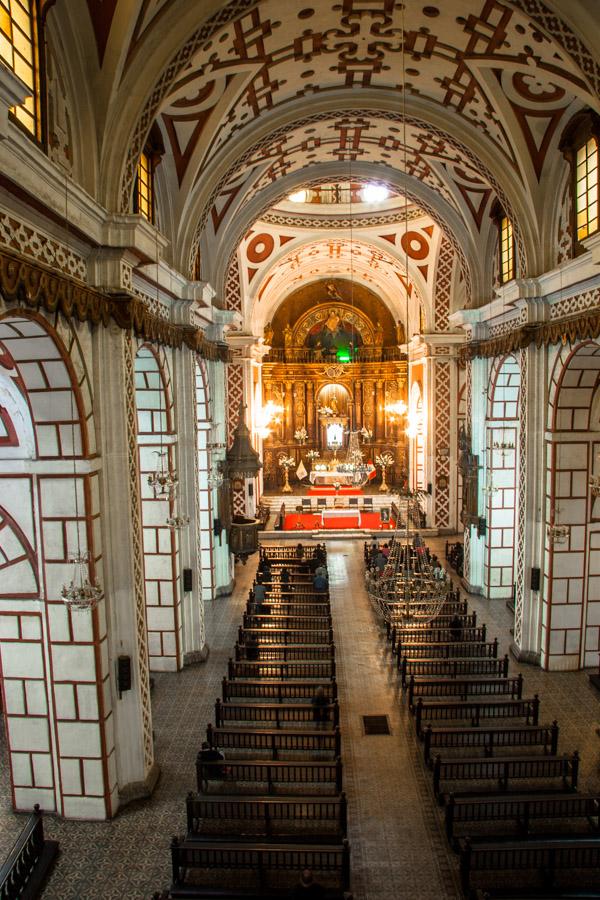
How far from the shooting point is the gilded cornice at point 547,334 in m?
10.7

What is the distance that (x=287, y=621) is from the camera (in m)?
14.2

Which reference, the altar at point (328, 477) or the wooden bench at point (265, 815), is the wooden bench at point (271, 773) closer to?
the wooden bench at point (265, 815)

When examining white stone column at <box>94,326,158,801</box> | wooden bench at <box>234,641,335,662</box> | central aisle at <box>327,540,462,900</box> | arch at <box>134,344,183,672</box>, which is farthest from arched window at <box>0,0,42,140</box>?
wooden bench at <box>234,641,335,662</box>

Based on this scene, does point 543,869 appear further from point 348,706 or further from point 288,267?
point 288,267

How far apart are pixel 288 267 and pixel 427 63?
58.4 feet

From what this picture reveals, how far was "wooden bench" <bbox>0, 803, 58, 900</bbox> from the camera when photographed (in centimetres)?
701

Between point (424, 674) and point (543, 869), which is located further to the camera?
point (424, 674)

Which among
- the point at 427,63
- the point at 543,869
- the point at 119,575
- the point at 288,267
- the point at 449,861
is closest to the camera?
the point at 543,869

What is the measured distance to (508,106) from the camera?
11.3m

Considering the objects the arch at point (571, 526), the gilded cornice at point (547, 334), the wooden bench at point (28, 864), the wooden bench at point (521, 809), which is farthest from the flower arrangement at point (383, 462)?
the wooden bench at point (28, 864)

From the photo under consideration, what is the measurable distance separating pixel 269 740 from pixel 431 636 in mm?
5539

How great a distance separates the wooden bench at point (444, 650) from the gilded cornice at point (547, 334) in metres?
6.22

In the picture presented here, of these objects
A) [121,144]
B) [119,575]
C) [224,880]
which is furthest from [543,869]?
[121,144]

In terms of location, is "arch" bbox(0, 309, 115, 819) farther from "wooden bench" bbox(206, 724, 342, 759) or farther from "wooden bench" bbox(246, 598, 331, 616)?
"wooden bench" bbox(246, 598, 331, 616)
